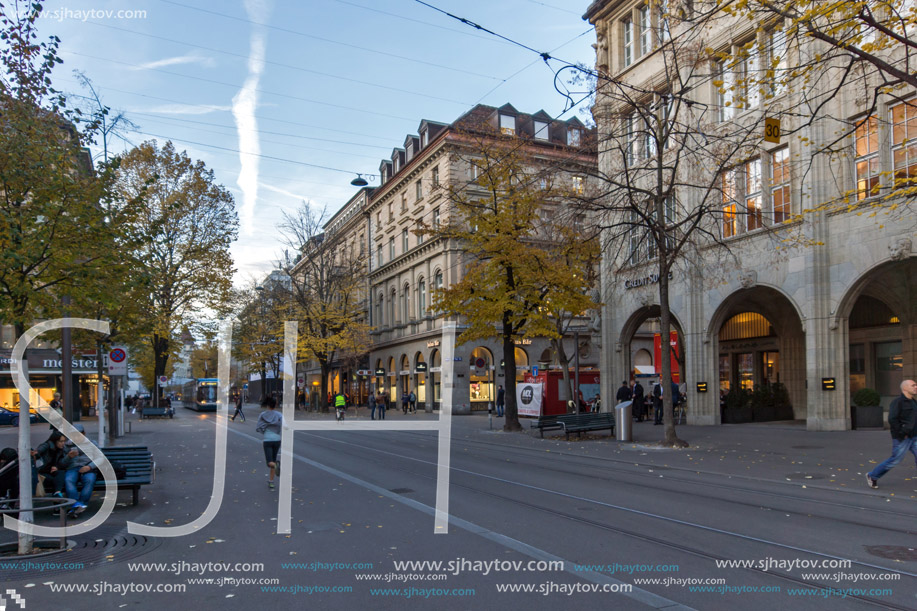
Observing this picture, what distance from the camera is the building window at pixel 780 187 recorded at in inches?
902

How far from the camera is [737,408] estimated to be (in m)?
27.4

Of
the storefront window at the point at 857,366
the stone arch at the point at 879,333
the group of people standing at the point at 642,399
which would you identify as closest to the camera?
the stone arch at the point at 879,333

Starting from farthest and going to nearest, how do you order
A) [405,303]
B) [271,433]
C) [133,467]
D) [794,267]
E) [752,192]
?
[405,303]
[752,192]
[794,267]
[271,433]
[133,467]

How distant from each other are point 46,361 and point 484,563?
45.4 metres

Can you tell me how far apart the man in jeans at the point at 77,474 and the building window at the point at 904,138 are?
67.4 feet

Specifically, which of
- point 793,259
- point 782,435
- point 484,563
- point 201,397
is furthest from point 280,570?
point 201,397

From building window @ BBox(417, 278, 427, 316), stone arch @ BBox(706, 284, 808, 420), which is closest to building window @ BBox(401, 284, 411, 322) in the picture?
building window @ BBox(417, 278, 427, 316)

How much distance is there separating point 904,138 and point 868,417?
850cm

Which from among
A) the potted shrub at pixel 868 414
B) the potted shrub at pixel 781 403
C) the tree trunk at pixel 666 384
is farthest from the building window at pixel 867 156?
the potted shrub at pixel 781 403

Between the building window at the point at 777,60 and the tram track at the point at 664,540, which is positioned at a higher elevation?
the building window at the point at 777,60

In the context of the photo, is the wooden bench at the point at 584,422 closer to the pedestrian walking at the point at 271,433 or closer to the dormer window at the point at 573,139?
the dormer window at the point at 573,139

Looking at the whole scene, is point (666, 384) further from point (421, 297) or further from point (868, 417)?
point (421, 297)

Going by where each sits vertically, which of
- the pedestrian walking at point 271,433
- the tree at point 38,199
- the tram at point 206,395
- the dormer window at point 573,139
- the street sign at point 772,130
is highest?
the dormer window at point 573,139

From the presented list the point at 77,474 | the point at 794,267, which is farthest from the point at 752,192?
the point at 77,474
